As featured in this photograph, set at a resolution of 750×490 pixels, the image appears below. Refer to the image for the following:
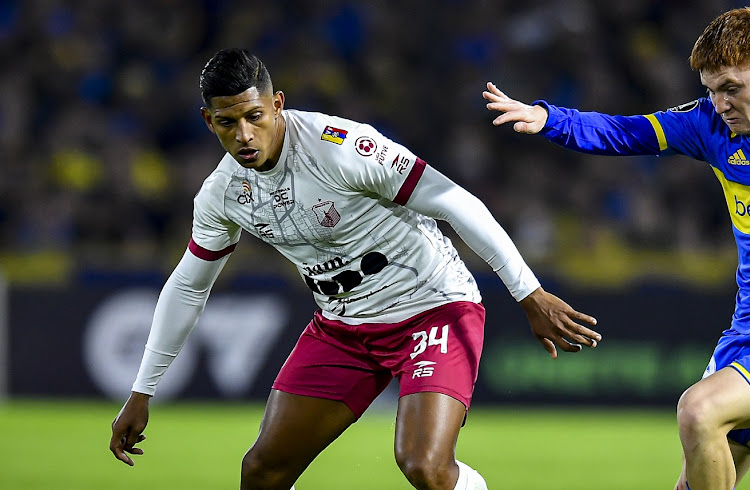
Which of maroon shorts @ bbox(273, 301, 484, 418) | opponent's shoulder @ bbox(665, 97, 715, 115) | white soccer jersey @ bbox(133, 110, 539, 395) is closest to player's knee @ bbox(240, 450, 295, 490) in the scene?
maroon shorts @ bbox(273, 301, 484, 418)

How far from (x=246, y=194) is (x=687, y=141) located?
174 centimetres

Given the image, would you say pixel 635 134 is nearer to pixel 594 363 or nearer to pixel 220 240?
pixel 220 240

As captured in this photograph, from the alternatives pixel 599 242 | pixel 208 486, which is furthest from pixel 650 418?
pixel 208 486

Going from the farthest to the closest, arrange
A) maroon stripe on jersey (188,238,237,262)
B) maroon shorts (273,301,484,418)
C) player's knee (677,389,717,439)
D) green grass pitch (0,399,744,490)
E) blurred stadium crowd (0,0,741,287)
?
blurred stadium crowd (0,0,741,287) < green grass pitch (0,399,744,490) < maroon stripe on jersey (188,238,237,262) < maroon shorts (273,301,484,418) < player's knee (677,389,717,439)

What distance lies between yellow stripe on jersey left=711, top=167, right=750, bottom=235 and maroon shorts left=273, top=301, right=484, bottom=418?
109cm

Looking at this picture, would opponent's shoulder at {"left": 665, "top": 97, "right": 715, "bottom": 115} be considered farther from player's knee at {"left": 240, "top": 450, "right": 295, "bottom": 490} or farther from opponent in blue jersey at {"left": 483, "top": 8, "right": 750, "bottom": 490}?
player's knee at {"left": 240, "top": 450, "right": 295, "bottom": 490}

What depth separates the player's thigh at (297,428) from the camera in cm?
451

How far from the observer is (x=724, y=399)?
3967 millimetres

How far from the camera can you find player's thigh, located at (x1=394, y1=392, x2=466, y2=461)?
409 centimetres

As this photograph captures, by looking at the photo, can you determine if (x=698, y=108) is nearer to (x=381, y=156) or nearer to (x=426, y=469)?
(x=381, y=156)

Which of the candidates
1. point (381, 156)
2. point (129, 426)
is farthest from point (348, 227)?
point (129, 426)

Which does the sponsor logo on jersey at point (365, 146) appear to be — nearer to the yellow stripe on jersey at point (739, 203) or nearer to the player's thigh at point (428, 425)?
the player's thigh at point (428, 425)

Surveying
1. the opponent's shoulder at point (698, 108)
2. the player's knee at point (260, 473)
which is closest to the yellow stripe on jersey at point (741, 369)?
the opponent's shoulder at point (698, 108)

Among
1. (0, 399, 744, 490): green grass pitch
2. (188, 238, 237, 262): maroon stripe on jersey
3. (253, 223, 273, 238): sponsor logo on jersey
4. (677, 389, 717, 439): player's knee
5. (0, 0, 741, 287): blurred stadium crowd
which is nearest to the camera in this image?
(677, 389, 717, 439): player's knee
